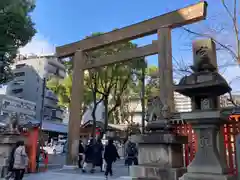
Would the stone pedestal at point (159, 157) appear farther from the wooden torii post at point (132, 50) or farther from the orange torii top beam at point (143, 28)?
the orange torii top beam at point (143, 28)

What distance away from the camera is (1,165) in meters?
9.83

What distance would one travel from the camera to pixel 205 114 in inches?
Result: 219

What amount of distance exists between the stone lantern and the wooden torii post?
4.85 m

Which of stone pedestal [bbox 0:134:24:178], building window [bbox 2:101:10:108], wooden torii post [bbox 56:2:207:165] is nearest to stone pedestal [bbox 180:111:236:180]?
wooden torii post [bbox 56:2:207:165]

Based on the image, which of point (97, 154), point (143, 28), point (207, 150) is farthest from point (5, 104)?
point (207, 150)

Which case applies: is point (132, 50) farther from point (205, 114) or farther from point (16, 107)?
point (16, 107)

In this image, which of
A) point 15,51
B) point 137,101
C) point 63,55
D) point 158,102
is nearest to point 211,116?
point 158,102

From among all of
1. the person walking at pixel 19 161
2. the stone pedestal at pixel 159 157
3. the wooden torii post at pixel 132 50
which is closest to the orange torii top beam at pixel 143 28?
the wooden torii post at pixel 132 50

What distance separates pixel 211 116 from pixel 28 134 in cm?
945

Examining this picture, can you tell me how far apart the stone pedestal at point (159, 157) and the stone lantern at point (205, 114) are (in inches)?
37.1

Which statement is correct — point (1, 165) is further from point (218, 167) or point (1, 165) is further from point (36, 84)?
point (36, 84)

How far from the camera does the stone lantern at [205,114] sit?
549 centimetres

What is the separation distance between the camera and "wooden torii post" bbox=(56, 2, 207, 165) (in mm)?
A: 11438

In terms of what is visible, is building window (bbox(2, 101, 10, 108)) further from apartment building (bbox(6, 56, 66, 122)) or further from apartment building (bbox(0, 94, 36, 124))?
apartment building (bbox(6, 56, 66, 122))
